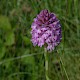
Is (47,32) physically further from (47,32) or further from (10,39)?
(10,39)

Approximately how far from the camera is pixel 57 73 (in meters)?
1.87

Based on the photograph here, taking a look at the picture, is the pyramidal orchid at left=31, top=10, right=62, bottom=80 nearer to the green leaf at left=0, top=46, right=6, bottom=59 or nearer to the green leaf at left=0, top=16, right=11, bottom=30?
the green leaf at left=0, top=46, right=6, bottom=59

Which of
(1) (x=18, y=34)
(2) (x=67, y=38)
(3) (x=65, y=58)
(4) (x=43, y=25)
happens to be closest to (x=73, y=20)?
(2) (x=67, y=38)

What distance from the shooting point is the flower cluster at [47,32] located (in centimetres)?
118

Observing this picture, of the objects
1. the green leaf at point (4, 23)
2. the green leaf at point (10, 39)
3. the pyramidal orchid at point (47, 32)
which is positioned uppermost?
the green leaf at point (4, 23)

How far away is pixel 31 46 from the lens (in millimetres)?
2145

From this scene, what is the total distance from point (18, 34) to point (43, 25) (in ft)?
3.50

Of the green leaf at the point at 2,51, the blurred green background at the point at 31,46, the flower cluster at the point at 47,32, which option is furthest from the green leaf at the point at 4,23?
the flower cluster at the point at 47,32

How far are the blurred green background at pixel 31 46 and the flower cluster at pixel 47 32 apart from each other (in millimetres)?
469

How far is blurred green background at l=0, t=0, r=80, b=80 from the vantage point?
1.84m

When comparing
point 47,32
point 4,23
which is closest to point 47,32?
point 47,32

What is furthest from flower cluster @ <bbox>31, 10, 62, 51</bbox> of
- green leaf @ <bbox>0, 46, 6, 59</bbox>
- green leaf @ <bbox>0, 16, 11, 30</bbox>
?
green leaf @ <bbox>0, 16, 11, 30</bbox>

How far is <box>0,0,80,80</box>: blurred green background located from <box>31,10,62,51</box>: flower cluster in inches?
18.5

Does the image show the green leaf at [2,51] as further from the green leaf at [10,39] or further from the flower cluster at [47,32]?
the flower cluster at [47,32]
